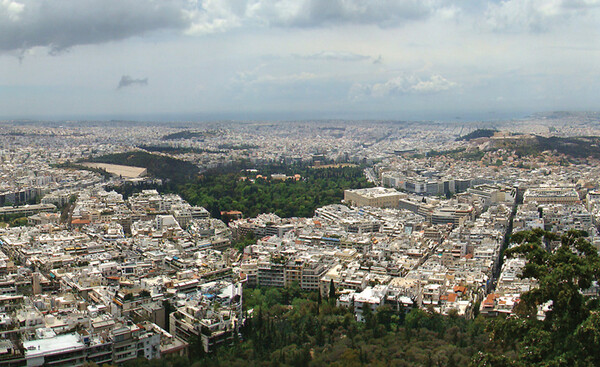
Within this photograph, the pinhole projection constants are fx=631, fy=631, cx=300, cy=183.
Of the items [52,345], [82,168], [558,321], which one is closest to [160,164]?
[82,168]

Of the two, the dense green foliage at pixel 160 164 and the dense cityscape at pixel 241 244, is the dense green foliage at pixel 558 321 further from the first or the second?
the dense green foliage at pixel 160 164

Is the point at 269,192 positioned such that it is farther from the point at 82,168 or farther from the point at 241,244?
the point at 82,168

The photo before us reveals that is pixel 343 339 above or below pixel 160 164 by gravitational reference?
below

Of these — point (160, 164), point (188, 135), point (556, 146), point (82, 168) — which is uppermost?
point (188, 135)

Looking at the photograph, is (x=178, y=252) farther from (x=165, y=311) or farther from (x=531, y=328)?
(x=531, y=328)

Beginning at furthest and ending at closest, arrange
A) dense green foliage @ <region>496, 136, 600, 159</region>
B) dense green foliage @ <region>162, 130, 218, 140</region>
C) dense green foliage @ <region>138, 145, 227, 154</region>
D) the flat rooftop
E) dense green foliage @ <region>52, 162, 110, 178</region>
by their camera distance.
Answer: dense green foliage @ <region>162, 130, 218, 140</region>
dense green foliage @ <region>138, 145, 227, 154</region>
dense green foliage @ <region>496, 136, 600, 159</region>
dense green foliage @ <region>52, 162, 110, 178</region>
the flat rooftop

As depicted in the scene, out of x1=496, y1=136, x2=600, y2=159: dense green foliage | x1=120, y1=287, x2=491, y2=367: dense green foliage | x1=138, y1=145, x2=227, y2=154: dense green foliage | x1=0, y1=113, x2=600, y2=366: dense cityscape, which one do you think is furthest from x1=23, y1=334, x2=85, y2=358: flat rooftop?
x1=138, y1=145, x2=227, y2=154: dense green foliage

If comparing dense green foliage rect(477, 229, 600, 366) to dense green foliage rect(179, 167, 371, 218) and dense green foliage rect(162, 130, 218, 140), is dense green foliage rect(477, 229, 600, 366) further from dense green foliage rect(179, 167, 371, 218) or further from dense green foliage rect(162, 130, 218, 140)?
dense green foliage rect(162, 130, 218, 140)
